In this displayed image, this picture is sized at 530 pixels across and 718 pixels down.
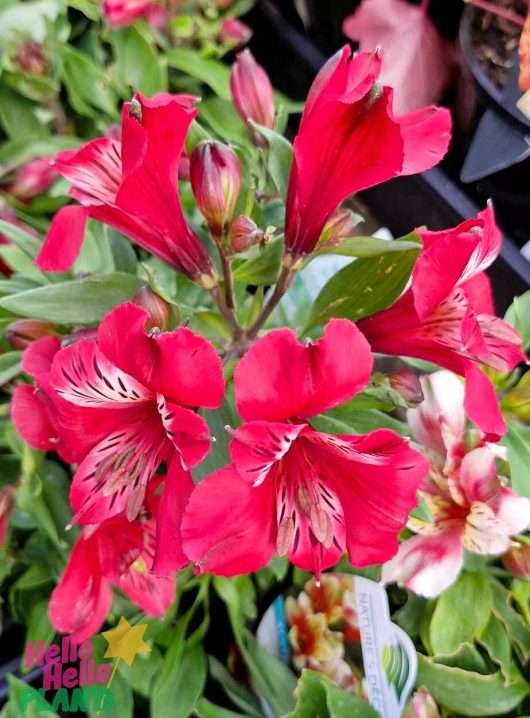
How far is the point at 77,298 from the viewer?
A: 62 cm

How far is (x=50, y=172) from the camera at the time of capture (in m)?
1.02

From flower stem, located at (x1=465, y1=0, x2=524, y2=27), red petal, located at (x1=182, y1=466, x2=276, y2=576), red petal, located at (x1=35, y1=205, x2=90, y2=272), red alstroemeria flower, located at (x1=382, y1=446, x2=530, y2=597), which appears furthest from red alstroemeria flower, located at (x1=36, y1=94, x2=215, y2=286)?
flower stem, located at (x1=465, y1=0, x2=524, y2=27)

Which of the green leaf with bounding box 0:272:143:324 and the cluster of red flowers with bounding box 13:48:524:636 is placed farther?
the green leaf with bounding box 0:272:143:324

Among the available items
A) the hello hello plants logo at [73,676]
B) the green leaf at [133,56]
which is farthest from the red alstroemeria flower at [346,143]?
the green leaf at [133,56]

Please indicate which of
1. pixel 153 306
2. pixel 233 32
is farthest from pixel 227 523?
pixel 233 32

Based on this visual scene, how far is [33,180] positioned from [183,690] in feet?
2.41

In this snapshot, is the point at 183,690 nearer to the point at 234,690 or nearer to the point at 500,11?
the point at 234,690

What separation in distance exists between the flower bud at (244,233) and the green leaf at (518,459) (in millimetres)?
340

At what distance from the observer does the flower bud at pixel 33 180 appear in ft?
3.31

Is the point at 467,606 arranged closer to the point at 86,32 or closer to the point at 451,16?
the point at 451,16

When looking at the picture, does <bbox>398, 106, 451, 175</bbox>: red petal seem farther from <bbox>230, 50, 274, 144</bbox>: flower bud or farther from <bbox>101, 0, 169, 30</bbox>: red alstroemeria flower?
<bbox>101, 0, 169, 30</bbox>: red alstroemeria flower

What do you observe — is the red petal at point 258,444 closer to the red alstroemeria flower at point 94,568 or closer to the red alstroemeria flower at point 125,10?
the red alstroemeria flower at point 94,568

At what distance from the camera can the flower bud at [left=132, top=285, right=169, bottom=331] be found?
49cm

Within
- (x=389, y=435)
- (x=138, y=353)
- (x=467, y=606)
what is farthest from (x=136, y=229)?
(x=467, y=606)
